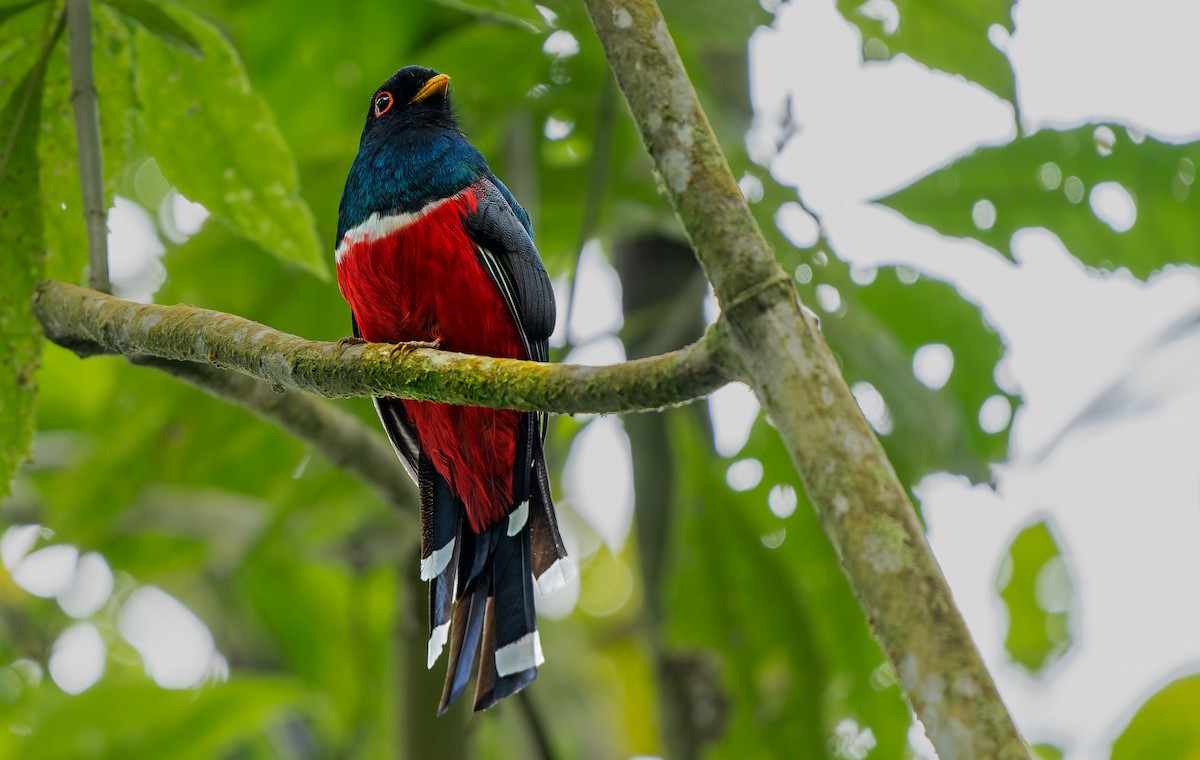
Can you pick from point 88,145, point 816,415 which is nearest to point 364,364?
point 88,145

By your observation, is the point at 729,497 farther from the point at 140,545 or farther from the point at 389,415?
the point at 140,545

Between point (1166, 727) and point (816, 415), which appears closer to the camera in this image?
point (816, 415)

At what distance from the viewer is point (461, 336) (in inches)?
108

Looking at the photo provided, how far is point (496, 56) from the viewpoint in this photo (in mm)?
3555

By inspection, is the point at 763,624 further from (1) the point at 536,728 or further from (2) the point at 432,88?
(2) the point at 432,88

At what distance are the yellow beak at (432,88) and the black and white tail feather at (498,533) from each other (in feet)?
1.10

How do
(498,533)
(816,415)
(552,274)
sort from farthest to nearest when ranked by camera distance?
(552,274) → (498,533) → (816,415)

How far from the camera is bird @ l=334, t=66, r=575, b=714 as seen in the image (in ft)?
8.74

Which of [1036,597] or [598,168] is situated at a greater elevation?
[598,168]

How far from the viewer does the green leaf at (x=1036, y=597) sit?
16.0ft

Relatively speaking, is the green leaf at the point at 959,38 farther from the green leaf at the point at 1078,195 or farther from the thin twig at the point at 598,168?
the thin twig at the point at 598,168

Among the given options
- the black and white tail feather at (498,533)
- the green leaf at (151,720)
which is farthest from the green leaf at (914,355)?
the green leaf at (151,720)

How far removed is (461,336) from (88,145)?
33.8 inches

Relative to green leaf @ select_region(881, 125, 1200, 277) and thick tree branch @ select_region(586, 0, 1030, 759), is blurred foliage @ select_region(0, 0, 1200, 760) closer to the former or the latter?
green leaf @ select_region(881, 125, 1200, 277)
